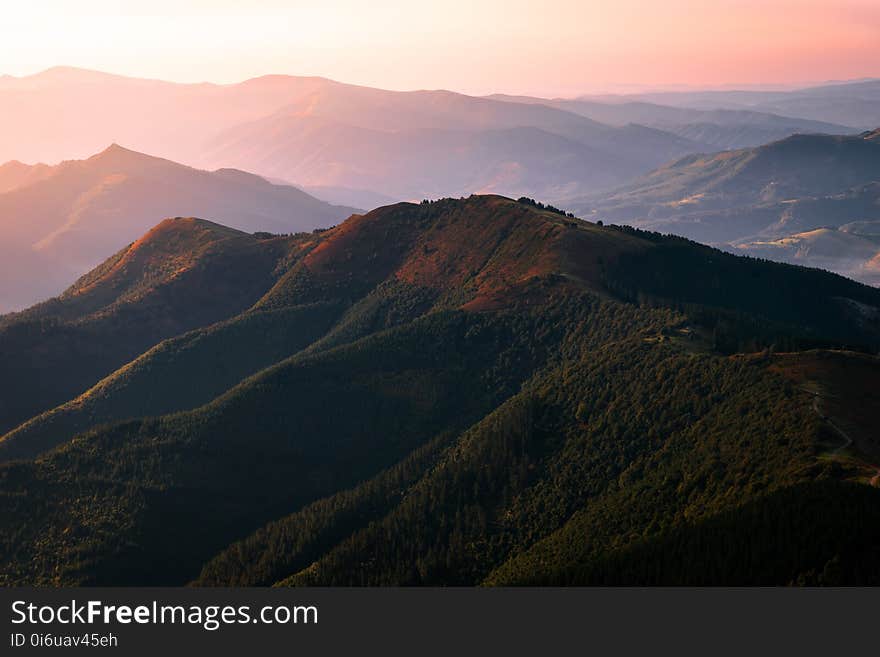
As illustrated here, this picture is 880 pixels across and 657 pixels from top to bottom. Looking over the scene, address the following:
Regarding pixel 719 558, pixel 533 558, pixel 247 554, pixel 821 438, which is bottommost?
pixel 247 554

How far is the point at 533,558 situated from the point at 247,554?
57.9 metres

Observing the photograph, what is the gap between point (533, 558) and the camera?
4936 inches

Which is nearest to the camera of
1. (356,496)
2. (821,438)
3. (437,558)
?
(821,438)

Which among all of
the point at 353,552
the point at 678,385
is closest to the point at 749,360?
the point at 678,385

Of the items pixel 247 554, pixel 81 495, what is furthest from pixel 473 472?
pixel 81 495

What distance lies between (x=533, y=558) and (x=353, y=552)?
107ft

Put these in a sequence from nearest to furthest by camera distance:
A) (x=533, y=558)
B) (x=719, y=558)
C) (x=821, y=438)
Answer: (x=719, y=558), (x=821, y=438), (x=533, y=558)

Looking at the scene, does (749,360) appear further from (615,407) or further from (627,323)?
(627,323)

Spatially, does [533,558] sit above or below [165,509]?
above

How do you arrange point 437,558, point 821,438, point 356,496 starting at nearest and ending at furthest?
point 821,438 → point 437,558 → point 356,496

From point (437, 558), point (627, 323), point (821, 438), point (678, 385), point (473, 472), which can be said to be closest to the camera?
point (821, 438)

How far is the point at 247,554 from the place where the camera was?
515 feet

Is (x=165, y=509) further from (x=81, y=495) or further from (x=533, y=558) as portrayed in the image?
(x=533, y=558)

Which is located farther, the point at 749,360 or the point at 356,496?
the point at 356,496
